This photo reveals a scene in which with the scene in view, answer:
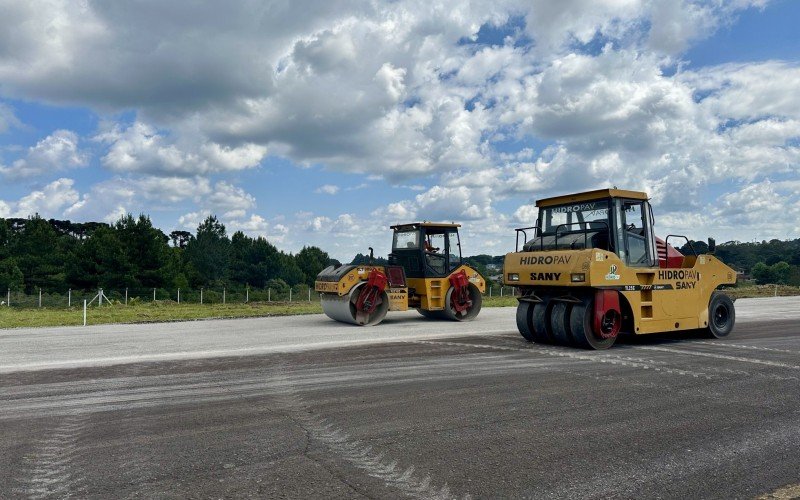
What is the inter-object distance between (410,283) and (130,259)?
3196 cm

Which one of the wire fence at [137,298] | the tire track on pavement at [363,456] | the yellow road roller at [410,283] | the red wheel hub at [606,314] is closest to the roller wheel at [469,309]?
the yellow road roller at [410,283]

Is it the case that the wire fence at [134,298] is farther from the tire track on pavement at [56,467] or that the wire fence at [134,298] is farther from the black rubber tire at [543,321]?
the tire track on pavement at [56,467]

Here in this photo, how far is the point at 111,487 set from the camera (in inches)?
163

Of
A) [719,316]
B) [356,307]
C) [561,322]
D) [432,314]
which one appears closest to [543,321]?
[561,322]

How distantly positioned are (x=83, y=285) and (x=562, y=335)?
40.4m

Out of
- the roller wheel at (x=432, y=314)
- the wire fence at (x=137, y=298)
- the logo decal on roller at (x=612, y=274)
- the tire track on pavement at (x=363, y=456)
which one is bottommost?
the tire track on pavement at (x=363, y=456)

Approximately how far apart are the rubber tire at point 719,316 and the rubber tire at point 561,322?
11.5 feet

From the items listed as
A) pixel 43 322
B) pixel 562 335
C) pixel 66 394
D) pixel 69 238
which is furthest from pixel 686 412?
pixel 69 238

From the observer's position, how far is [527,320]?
38.8ft

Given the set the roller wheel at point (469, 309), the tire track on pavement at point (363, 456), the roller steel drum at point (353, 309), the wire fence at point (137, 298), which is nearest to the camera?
the tire track on pavement at point (363, 456)

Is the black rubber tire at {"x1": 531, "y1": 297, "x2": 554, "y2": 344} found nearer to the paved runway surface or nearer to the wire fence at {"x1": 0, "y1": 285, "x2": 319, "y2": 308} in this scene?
the paved runway surface

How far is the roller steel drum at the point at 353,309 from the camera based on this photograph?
635 inches

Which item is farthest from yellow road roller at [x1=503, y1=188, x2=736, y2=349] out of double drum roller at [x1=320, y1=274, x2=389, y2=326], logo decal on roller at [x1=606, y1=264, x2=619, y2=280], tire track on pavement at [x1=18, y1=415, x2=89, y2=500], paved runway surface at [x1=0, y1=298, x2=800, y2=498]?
tire track on pavement at [x1=18, y1=415, x2=89, y2=500]

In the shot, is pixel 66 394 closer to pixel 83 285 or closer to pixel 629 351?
pixel 629 351
